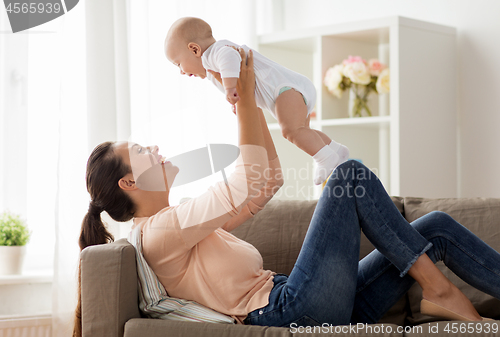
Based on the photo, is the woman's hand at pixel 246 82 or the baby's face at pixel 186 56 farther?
the baby's face at pixel 186 56

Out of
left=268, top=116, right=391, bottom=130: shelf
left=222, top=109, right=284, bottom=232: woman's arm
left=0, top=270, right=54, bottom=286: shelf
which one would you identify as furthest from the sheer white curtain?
left=222, top=109, right=284, bottom=232: woman's arm

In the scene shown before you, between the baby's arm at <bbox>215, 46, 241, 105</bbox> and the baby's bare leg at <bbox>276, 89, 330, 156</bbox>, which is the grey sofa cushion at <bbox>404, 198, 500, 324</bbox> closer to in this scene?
the baby's bare leg at <bbox>276, 89, 330, 156</bbox>

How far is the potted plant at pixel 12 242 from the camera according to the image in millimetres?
2133

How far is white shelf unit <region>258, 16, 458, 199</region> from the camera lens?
2314 mm

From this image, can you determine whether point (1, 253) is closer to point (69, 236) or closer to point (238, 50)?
point (69, 236)

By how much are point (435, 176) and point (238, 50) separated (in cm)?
150

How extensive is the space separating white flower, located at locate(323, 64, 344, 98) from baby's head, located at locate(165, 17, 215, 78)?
1214 mm

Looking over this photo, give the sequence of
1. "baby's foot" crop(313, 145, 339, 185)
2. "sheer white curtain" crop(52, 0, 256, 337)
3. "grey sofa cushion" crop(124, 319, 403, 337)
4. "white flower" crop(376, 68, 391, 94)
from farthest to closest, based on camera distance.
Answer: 1. "white flower" crop(376, 68, 391, 94)
2. "sheer white curtain" crop(52, 0, 256, 337)
3. "baby's foot" crop(313, 145, 339, 185)
4. "grey sofa cushion" crop(124, 319, 403, 337)

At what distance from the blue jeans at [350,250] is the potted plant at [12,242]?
1307mm

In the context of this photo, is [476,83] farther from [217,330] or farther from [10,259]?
[10,259]

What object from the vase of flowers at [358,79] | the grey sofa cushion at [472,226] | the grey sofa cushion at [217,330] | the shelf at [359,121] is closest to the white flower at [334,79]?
the vase of flowers at [358,79]

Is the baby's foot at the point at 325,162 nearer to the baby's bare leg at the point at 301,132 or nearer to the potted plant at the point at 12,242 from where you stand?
the baby's bare leg at the point at 301,132

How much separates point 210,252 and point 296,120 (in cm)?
46

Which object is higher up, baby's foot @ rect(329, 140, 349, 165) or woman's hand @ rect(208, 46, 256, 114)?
woman's hand @ rect(208, 46, 256, 114)
